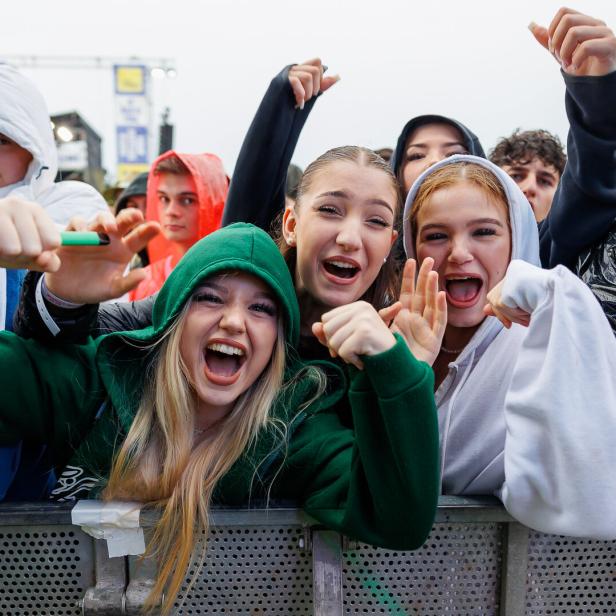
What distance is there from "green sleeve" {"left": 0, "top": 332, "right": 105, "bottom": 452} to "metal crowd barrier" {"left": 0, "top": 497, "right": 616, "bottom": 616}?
25cm

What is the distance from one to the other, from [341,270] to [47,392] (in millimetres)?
1001

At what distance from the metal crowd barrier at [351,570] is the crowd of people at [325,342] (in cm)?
→ 8

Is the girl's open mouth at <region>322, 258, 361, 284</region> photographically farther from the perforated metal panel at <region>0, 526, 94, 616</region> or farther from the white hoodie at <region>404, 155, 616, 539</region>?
the perforated metal panel at <region>0, 526, 94, 616</region>

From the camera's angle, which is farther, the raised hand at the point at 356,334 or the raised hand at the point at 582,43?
the raised hand at the point at 582,43

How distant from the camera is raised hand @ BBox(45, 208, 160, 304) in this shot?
4.29ft

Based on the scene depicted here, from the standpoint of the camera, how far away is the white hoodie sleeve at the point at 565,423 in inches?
46.9

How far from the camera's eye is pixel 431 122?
2832 mm

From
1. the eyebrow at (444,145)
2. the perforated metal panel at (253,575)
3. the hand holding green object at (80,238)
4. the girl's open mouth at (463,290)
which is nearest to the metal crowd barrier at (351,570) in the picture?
the perforated metal panel at (253,575)

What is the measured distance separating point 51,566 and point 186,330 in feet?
2.12

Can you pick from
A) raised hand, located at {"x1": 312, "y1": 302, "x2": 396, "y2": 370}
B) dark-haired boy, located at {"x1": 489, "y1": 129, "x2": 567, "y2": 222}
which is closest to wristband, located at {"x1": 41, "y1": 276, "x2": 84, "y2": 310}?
raised hand, located at {"x1": 312, "y1": 302, "x2": 396, "y2": 370}

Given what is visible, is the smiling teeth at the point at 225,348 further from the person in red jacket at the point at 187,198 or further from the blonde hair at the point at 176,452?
the person in red jacket at the point at 187,198

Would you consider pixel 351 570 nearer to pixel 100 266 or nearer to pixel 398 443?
pixel 398 443

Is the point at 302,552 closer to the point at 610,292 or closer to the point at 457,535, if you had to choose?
the point at 457,535

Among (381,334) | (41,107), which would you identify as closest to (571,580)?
(381,334)
